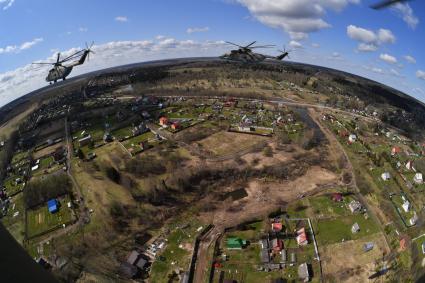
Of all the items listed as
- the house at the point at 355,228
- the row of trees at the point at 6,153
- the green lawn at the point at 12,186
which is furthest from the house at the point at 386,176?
the row of trees at the point at 6,153

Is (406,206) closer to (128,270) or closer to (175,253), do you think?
(175,253)

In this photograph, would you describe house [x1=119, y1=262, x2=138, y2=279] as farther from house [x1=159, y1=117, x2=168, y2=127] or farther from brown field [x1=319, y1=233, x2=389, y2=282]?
house [x1=159, y1=117, x2=168, y2=127]

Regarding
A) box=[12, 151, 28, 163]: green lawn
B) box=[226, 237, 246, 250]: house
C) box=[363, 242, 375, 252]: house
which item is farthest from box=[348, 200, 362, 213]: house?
box=[12, 151, 28, 163]: green lawn

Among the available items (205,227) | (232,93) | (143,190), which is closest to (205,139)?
(143,190)

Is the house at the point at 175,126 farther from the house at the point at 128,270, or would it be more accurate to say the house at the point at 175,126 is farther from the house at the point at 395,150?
the house at the point at 395,150

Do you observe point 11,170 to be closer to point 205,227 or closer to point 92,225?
point 92,225

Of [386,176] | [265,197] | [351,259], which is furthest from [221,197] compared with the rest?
[386,176]
